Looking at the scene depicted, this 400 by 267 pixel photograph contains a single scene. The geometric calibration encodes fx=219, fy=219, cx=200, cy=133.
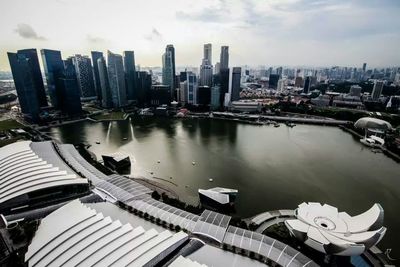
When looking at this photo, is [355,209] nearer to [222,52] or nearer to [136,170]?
[136,170]

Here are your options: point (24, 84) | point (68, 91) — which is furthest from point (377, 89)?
point (24, 84)

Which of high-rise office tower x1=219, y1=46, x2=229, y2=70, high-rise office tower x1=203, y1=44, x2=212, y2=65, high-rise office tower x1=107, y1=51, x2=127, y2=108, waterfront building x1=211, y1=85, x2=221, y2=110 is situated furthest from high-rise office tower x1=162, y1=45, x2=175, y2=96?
high-rise office tower x1=203, y1=44, x2=212, y2=65

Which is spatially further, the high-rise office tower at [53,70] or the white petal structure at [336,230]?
the high-rise office tower at [53,70]

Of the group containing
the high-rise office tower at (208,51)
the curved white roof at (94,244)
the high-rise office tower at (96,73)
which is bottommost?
the curved white roof at (94,244)

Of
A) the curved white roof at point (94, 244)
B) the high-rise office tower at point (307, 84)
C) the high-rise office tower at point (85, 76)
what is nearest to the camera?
the curved white roof at point (94, 244)

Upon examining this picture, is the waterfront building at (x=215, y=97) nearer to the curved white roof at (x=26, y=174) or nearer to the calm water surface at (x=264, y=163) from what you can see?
the calm water surface at (x=264, y=163)

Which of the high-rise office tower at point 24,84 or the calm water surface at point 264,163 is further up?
the high-rise office tower at point 24,84

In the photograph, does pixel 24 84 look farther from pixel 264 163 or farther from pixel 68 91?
pixel 264 163

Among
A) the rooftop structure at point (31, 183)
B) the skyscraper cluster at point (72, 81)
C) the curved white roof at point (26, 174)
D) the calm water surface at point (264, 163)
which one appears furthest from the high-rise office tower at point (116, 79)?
the rooftop structure at point (31, 183)
